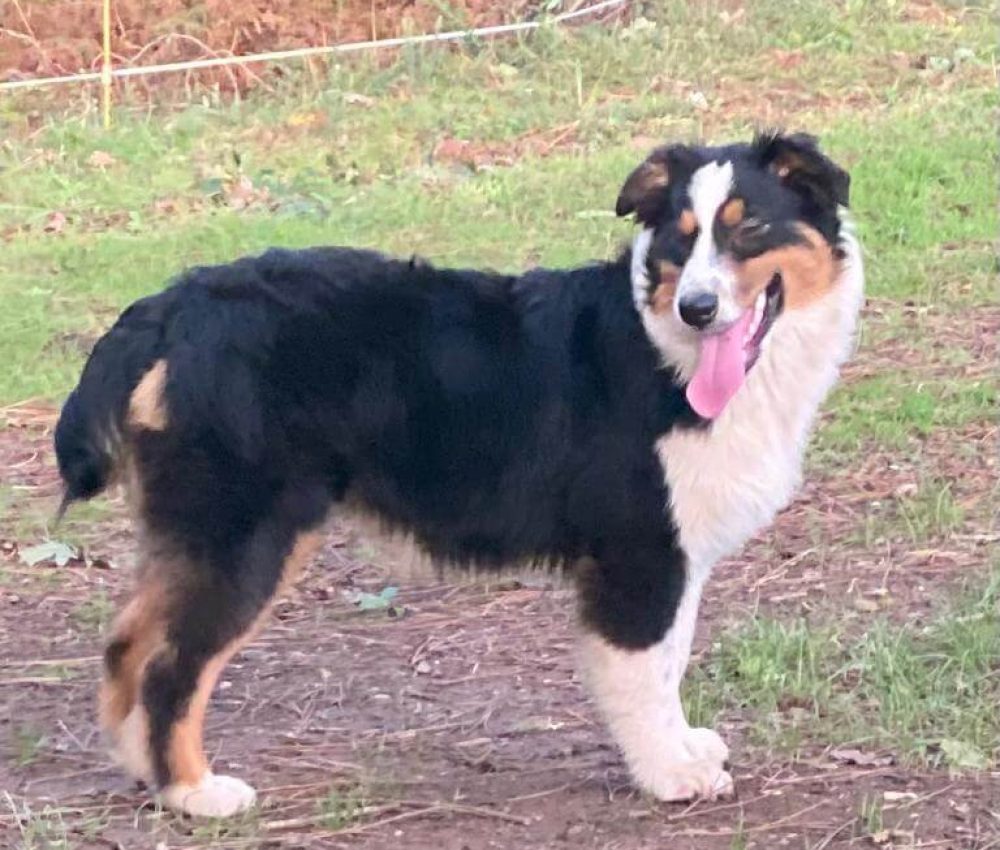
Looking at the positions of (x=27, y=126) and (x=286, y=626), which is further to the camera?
(x=27, y=126)

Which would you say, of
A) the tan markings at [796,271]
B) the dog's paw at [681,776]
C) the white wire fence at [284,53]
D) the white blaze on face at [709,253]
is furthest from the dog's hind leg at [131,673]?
the white wire fence at [284,53]

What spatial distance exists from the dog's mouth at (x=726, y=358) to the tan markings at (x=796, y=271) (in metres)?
0.03

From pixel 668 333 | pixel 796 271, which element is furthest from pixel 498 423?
pixel 796 271

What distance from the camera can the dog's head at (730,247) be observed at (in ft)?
13.6

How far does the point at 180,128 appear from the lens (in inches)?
468

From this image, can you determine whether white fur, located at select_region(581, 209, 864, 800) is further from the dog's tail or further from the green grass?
the dog's tail

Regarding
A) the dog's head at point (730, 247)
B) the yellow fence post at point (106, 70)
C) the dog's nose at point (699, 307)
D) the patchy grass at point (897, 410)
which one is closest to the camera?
the dog's nose at point (699, 307)

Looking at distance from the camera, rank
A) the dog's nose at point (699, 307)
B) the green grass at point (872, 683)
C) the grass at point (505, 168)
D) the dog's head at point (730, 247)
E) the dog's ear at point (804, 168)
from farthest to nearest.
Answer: the grass at point (505, 168)
the green grass at point (872, 683)
the dog's ear at point (804, 168)
the dog's head at point (730, 247)
the dog's nose at point (699, 307)

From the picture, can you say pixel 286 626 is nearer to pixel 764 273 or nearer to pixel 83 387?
pixel 83 387

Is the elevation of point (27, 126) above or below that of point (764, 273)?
below

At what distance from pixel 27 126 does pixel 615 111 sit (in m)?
4.37

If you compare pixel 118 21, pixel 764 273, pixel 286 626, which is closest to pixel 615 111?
pixel 118 21

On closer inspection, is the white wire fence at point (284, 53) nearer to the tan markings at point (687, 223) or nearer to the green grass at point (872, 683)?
the green grass at point (872, 683)

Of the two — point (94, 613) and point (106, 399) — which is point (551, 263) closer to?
point (94, 613)
